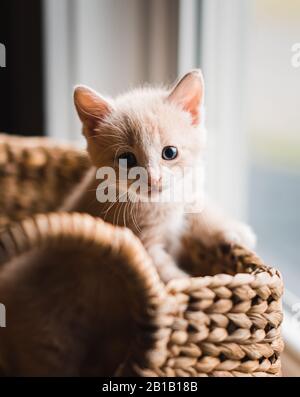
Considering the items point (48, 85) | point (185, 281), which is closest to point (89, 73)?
point (48, 85)

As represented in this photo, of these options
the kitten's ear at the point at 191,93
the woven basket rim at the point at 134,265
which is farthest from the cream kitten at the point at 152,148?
the woven basket rim at the point at 134,265

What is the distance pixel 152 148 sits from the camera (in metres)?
0.76

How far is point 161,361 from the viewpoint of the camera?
58 cm

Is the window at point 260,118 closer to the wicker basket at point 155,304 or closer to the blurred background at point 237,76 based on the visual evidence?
the blurred background at point 237,76

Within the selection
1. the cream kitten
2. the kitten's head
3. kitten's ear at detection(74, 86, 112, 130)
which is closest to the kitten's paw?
the cream kitten

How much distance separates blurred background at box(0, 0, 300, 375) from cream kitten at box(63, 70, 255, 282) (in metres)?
0.22

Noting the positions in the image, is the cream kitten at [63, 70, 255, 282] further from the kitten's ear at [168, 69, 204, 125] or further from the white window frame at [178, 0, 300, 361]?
the white window frame at [178, 0, 300, 361]

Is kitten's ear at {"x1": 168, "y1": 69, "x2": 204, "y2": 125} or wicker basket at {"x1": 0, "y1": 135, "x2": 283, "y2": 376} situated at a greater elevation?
kitten's ear at {"x1": 168, "y1": 69, "x2": 204, "y2": 125}

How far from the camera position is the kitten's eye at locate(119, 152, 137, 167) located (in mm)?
771

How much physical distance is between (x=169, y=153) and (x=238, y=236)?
0.20 meters
